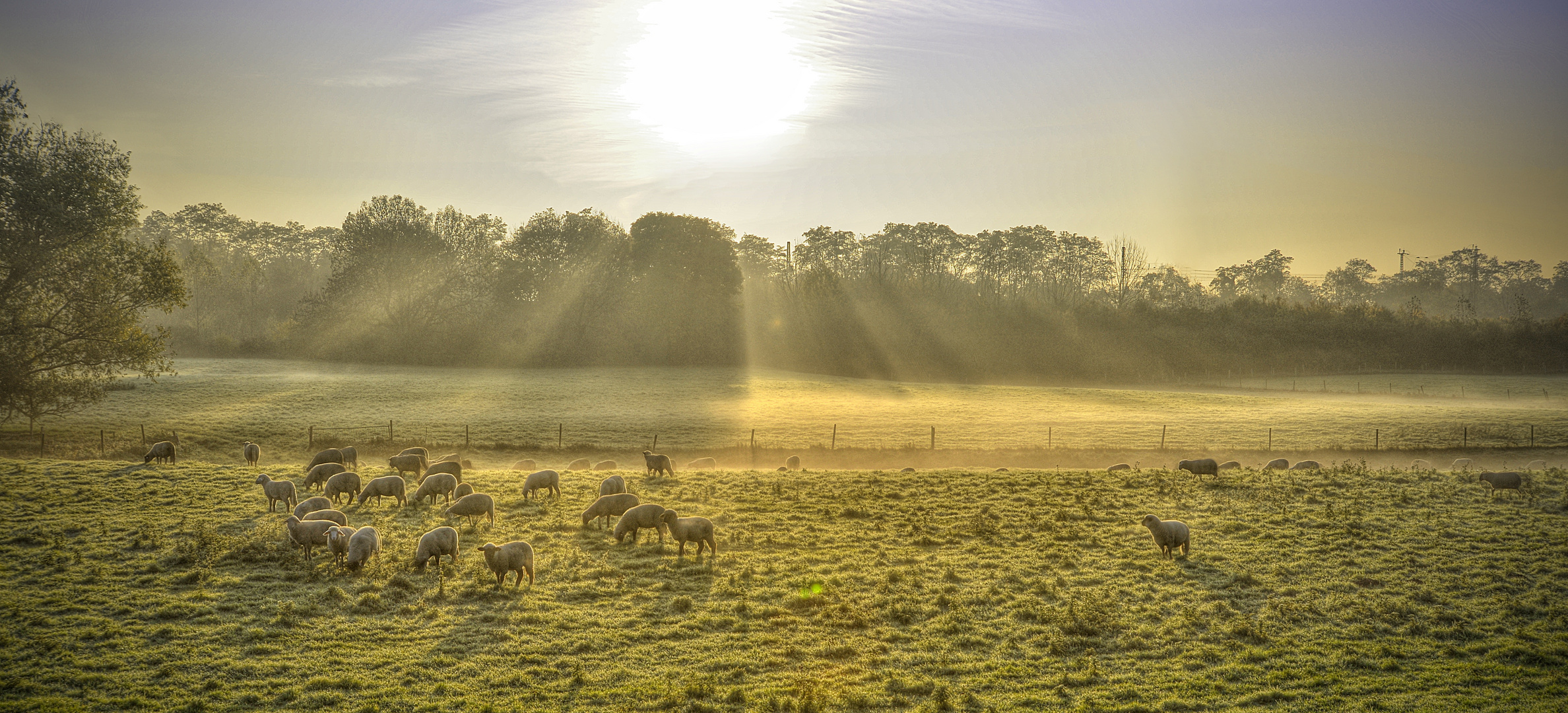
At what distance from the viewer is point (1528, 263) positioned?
17000 cm

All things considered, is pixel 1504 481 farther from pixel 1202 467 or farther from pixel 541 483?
pixel 541 483

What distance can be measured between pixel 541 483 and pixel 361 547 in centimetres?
751

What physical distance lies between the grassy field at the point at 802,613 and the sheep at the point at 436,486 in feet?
1.43

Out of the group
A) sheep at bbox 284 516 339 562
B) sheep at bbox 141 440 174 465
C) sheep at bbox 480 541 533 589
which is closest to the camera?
sheep at bbox 480 541 533 589

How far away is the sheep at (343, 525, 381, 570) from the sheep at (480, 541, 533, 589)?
8.41 feet

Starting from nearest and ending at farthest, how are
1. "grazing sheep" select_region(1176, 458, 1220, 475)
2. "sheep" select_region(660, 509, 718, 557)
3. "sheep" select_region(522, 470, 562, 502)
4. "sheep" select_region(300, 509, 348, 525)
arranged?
"sheep" select_region(660, 509, 718, 557)
"sheep" select_region(300, 509, 348, 525)
"sheep" select_region(522, 470, 562, 502)
"grazing sheep" select_region(1176, 458, 1220, 475)

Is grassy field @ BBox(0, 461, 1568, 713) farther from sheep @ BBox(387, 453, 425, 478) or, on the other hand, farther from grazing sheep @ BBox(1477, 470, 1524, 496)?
sheep @ BBox(387, 453, 425, 478)

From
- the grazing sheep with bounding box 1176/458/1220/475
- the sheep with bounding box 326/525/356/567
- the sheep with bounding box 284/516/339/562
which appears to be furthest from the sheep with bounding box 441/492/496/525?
the grazing sheep with bounding box 1176/458/1220/475

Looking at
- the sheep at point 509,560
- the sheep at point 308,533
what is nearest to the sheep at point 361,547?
the sheep at point 308,533

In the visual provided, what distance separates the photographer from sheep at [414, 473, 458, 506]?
20.7m

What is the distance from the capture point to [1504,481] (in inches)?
893

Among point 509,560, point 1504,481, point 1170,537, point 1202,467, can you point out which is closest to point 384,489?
point 509,560

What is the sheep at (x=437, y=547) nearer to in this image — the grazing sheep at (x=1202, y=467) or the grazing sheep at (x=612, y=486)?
the grazing sheep at (x=612, y=486)

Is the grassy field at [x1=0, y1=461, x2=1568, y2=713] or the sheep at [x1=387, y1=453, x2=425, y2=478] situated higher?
the sheep at [x1=387, y1=453, x2=425, y2=478]
